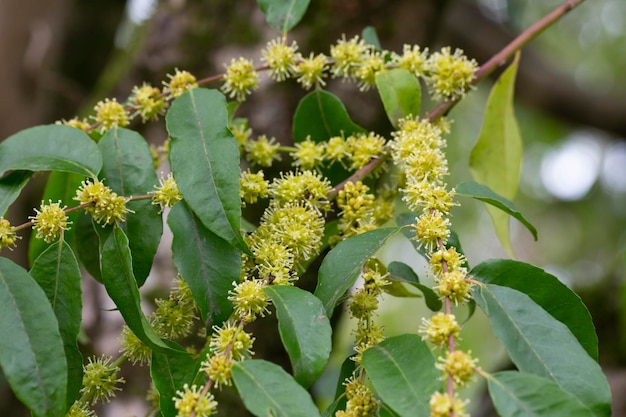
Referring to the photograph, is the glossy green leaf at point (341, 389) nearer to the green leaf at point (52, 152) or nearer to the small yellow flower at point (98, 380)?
the small yellow flower at point (98, 380)

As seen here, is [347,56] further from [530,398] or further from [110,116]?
[530,398]

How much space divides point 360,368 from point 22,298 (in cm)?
34

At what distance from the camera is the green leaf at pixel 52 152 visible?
79cm

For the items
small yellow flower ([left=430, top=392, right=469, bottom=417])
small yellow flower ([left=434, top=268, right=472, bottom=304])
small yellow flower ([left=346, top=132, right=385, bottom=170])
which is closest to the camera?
small yellow flower ([left=430, top=392, right=469, bottom=417])

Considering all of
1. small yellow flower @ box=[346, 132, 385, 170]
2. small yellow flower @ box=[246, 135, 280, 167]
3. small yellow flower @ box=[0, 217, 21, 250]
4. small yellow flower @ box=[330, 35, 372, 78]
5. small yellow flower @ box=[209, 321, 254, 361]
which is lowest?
small yellow flower @ box=[209, 321, 254, 361]

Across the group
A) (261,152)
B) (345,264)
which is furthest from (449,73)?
(345,264)

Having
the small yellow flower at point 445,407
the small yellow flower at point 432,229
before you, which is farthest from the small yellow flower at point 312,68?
the small yellow flower at point 445,407

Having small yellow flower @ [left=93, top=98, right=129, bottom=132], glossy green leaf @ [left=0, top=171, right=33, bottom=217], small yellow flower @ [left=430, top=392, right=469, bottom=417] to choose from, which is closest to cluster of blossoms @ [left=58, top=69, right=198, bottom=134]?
small yellow flower @ [left=93, top=98, right=129, bottom=132]

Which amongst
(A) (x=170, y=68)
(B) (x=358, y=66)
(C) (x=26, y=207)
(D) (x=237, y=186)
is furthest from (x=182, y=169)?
(C) (x=26, y=207)

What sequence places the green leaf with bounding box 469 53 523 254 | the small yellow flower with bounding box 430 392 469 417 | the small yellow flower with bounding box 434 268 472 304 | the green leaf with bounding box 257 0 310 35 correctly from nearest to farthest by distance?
the small yellow flower with bounding box 430 392 469 417, the small yellow flower with bounding box 434 268 472 304, the green leaf with bounding box 257 0 310 35, the green leaf with bounding box 469 53 523 254

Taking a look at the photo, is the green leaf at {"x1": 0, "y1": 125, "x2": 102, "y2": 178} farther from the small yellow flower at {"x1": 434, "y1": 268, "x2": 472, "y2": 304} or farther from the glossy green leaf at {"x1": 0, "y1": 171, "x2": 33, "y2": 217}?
the small yellow flower at {"x1": 434, "y1": 268, "x2": 472, "y2": 304}

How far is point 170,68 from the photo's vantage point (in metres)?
Answer: 1.44

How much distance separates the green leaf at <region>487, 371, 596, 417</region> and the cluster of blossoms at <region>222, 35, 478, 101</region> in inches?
20.2

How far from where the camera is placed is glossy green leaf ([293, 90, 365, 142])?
987 mm
